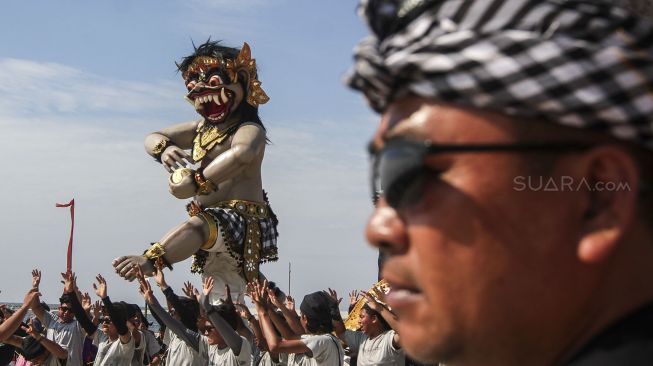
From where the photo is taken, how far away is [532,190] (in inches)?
53.3

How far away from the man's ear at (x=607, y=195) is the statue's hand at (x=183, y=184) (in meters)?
8.10

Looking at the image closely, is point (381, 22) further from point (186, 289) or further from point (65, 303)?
point (65, 303)

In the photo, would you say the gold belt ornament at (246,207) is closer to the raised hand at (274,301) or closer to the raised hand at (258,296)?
the raised hand at (274,301)

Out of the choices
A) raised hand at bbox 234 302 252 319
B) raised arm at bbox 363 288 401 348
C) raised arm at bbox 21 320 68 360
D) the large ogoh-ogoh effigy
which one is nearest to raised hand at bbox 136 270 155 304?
the large ogoh-ogoh effigy

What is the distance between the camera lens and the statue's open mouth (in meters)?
9.73

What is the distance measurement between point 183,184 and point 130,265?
96 cm

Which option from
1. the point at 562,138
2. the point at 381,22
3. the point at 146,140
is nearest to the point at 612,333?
the point at 562,138

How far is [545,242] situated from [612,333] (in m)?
0.17

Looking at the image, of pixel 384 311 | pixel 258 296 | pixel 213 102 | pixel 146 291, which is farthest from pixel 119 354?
pixel 384 311

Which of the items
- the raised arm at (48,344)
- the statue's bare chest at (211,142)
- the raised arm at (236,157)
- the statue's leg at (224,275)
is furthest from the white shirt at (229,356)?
the raised arm at (48,344)

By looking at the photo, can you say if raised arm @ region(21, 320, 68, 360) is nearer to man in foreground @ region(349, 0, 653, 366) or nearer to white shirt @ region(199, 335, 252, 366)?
white shirt @ region(199, 335, 252, 366)

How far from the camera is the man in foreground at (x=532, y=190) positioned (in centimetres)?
135

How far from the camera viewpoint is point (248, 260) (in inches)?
387

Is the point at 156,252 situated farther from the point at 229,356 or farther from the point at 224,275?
the point at 229,356
